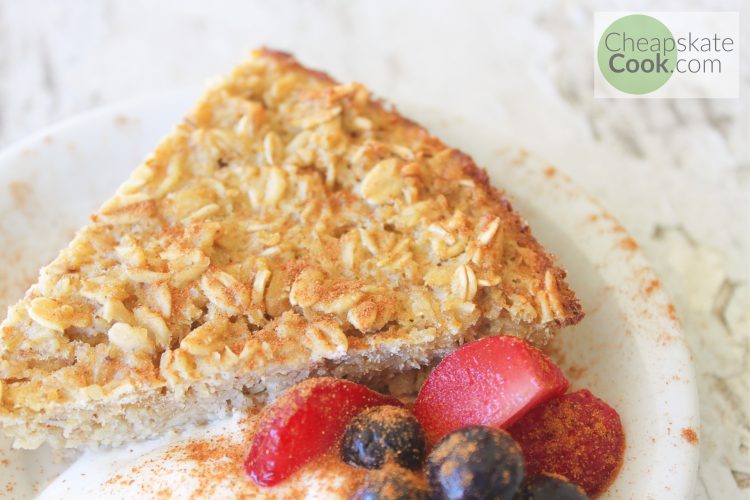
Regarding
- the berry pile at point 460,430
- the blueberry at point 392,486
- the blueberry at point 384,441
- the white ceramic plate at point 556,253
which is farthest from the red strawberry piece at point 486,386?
the white ceramic plate at point 556,253

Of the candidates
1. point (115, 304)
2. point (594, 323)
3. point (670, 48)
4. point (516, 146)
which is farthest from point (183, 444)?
point (670, 48)

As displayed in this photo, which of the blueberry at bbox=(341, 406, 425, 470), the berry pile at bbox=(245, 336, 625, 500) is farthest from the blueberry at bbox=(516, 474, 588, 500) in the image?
the blueberry at bbox=(341, 406, 425, 470)

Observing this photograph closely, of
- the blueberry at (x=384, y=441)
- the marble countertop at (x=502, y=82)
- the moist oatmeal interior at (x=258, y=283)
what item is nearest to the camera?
the blueberry at (x=384, y=441)

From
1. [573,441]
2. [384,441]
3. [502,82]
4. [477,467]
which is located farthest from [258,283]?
[502,82]

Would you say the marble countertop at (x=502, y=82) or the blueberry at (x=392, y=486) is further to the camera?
the marble countertop at (x=502, y=82)

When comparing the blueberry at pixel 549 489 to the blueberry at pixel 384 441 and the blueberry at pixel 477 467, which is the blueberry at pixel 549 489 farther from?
the blueberry at pixel 384 441

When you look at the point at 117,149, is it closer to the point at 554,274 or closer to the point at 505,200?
the point at 505,200

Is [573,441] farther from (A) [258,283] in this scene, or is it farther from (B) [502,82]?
(B) [502,82]
